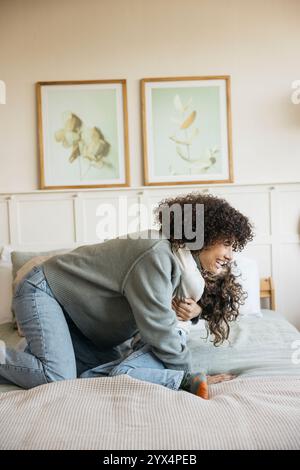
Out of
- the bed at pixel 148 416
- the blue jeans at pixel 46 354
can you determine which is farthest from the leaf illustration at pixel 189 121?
the bed at pixel 148 416

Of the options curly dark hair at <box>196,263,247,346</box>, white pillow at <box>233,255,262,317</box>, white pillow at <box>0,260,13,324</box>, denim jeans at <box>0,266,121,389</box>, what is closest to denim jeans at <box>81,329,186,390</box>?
denim jeans at <box>0,266,121,389</box>

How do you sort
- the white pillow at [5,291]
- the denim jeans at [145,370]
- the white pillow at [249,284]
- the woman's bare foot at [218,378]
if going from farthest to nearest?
1. the white pillow at [5,291]
2. the white pillow at [249,284]
3. the woman's bare foot at [218,378]
4. the denim jeans at [145,370]

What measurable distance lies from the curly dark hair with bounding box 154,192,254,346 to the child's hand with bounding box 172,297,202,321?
0.28 ft

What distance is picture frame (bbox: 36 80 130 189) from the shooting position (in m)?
3.08

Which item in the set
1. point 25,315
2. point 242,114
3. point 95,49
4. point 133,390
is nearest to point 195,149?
point 242,114

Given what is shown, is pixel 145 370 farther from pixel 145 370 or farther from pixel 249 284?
pixel 249 284

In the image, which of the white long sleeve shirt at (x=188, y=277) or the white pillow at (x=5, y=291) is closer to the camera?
the white long sleeve shirt at (x=188, y=277)

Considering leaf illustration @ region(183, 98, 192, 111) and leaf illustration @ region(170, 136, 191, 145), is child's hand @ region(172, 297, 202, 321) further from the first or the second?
leaf illustration @ region(183, 98, 192, 111)

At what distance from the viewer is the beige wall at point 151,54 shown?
122 inches

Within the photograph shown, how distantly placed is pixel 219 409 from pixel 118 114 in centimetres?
227

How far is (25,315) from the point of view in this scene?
5.36 ft

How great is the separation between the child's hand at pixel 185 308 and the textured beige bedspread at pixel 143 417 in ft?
1.44

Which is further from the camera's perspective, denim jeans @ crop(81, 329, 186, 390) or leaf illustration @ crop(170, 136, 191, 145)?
leaf illustration @ crop(170, 136, 191, 145)

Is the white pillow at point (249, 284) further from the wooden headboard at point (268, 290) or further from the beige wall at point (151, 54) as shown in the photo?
the beige wall at point (151, 54)
